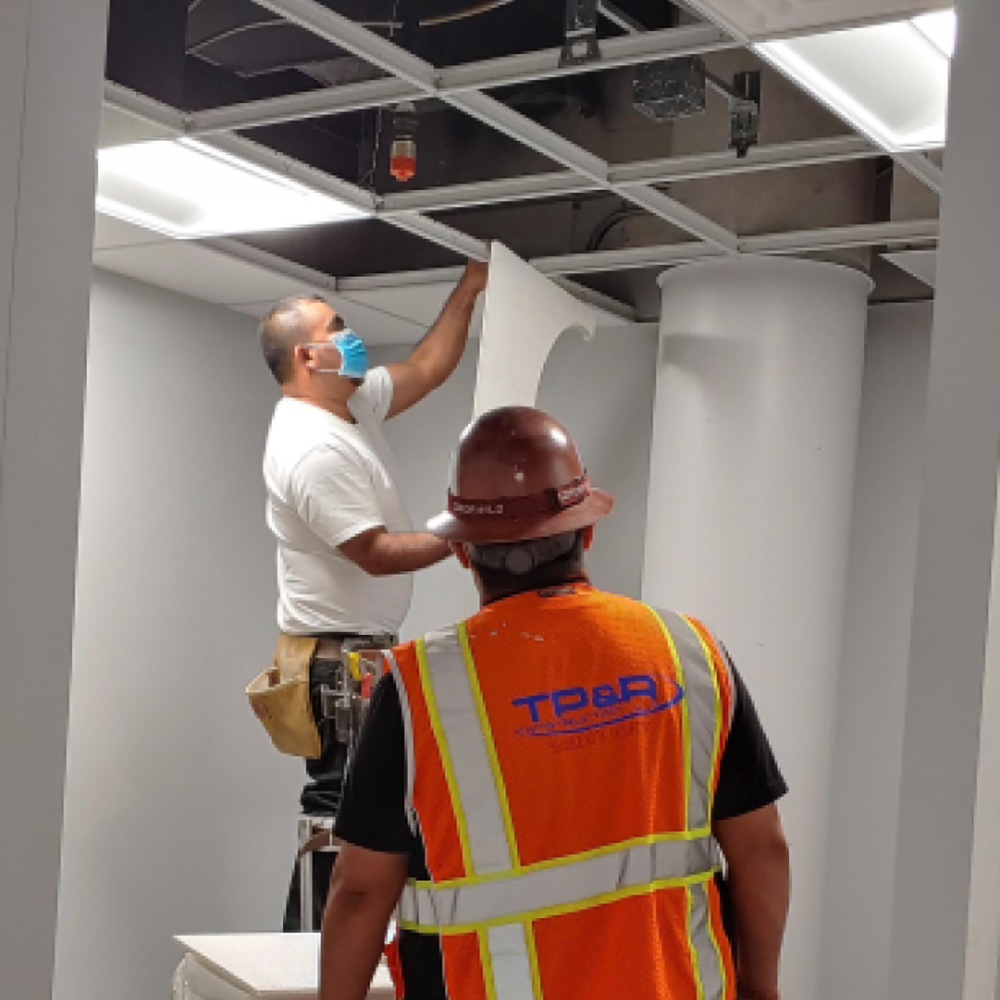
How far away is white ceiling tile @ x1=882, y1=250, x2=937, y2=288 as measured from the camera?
11.5 feet

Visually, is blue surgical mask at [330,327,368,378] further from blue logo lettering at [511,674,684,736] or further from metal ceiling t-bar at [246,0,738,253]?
blue logo lettering at [511,674,684,736]

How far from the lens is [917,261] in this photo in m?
3.57

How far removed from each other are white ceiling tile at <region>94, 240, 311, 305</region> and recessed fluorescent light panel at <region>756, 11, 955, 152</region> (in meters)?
1.81

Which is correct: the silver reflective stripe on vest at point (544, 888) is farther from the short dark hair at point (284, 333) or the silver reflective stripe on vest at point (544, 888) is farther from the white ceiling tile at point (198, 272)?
the white ceiling tile at point (198, 272)

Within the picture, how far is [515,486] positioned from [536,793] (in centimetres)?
39

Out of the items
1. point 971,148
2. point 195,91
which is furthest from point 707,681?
point 195,91

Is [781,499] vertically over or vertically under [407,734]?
Result: over

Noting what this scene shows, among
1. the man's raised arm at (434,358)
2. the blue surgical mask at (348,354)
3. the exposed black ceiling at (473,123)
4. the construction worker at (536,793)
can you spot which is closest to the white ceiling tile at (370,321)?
the exposed black ceiling at (473,123)

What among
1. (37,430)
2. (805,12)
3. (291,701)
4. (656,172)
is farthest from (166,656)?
(37,430)

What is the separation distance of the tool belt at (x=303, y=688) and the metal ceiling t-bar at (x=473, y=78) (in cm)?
129

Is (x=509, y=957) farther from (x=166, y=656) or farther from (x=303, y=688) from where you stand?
(x=166, y=656)

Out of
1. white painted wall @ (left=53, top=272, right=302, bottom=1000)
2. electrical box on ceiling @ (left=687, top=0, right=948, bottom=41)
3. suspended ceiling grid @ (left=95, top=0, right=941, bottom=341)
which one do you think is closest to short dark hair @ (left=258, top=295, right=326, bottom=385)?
suspended ceiling grid @ (left=95, top=0, right=941, bottom=341)

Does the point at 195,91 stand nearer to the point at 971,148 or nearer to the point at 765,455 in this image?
the point at 765,455

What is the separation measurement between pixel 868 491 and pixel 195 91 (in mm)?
2107
